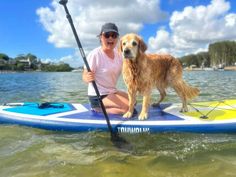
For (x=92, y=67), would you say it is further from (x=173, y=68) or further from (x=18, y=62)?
(x=18, y=62)

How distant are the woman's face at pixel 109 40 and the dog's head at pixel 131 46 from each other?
551mm

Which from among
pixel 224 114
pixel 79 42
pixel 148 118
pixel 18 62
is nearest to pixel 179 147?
pixel 148 118

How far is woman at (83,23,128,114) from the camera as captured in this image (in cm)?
827

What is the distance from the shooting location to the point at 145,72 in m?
7.78

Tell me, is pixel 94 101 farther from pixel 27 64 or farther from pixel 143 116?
pixel 27 64

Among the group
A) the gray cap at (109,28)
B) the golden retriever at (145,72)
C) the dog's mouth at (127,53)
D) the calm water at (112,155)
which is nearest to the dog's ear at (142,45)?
the golden retriever at (145,72)

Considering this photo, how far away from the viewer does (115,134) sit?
24.5ft

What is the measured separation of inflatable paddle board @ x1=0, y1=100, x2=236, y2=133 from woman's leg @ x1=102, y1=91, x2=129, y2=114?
25cm

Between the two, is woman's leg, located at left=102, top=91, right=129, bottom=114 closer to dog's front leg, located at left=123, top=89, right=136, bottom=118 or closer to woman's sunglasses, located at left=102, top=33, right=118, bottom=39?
dog's front leg, located at left=123, top=89, right=136, bottom=118

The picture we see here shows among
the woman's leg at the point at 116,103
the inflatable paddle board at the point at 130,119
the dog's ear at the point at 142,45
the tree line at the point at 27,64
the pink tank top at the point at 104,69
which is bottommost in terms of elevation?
the inflatable paddle board at the point at 130,119

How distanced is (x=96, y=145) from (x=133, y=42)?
2433 millimetres

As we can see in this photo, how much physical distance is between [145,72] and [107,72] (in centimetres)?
111

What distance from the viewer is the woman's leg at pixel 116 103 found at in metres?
8.40

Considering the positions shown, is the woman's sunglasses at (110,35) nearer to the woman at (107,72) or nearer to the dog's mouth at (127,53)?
the woman at (107,72)
